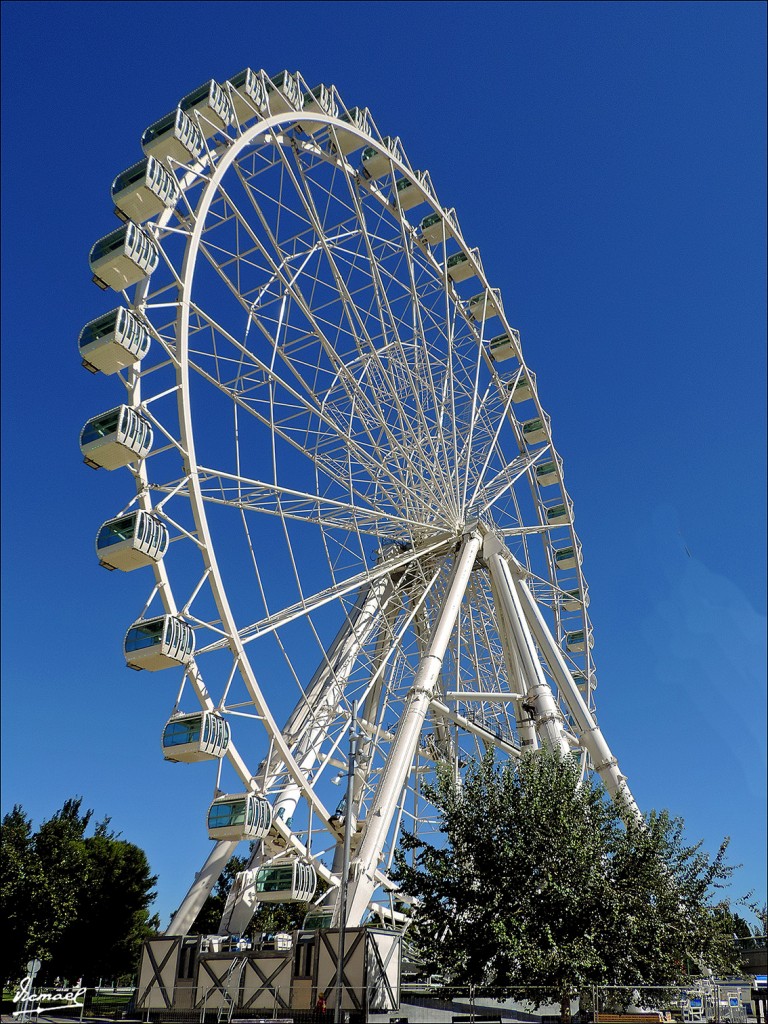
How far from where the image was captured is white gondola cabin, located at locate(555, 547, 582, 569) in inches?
1598

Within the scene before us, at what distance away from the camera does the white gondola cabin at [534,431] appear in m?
40.4

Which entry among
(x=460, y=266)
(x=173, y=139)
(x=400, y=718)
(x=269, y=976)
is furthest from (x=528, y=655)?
(x=173, y=139)

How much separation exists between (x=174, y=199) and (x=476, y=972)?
738 inches

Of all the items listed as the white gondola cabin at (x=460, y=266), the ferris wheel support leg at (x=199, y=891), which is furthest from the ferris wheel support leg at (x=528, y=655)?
the white gondola cabin at (x=460, y=266)

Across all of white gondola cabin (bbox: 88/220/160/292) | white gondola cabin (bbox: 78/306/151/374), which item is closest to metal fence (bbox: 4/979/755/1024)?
white gondola cabin (bbox: 78/306/151/374)

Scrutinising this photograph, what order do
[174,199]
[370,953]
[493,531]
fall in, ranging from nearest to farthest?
[370,953], [174,199], [493,531]

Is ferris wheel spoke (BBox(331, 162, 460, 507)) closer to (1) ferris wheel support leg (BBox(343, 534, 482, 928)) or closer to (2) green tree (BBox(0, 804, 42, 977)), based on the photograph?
(1) ferris wheel support leg (BBox(343, 534, 482, 928))

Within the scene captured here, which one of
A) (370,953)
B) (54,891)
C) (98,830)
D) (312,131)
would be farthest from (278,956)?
(98,830)

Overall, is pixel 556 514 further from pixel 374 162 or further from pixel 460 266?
pixel 374 162

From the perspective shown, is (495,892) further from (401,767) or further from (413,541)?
(413,541)

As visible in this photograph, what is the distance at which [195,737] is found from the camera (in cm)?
1994

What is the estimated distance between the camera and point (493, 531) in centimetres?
3184

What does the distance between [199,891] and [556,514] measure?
23.7m

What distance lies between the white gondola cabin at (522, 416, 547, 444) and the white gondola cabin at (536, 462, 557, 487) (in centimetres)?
125
